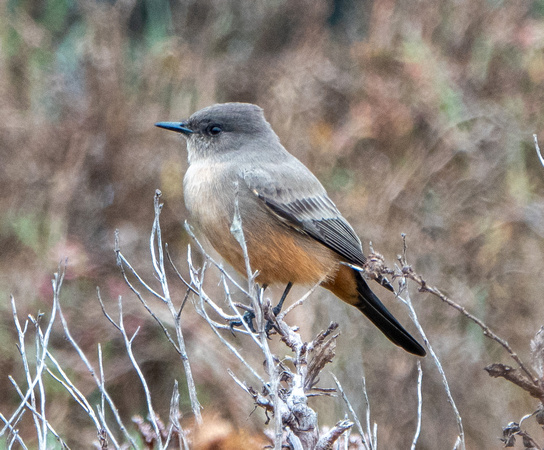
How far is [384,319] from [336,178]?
207cm

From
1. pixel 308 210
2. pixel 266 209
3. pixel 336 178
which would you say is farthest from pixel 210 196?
pixel 336 178

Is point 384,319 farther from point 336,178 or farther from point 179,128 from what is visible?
point 336,178

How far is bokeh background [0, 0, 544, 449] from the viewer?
226 inches

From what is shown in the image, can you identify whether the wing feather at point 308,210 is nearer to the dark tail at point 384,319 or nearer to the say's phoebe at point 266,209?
the say's phoebe at point 266,209

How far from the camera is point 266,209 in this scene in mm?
4211

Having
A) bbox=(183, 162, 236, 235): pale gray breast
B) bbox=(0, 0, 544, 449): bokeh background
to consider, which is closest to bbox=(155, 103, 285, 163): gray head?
bbox=(183, 162, 236, 235): pale gray breast

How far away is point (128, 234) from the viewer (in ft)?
20.6

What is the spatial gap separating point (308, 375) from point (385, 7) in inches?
206

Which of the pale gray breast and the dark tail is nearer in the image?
the pale gray breast

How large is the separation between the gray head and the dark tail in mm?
1003

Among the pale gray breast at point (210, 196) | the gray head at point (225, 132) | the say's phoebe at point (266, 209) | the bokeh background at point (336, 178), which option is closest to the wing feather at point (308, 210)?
the say's phoebe at point (266, 209)

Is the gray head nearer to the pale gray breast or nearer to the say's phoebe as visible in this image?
the say's phoebe

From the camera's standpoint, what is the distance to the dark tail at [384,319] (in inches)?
180

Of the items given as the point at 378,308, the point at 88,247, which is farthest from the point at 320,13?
the point at 378,308
